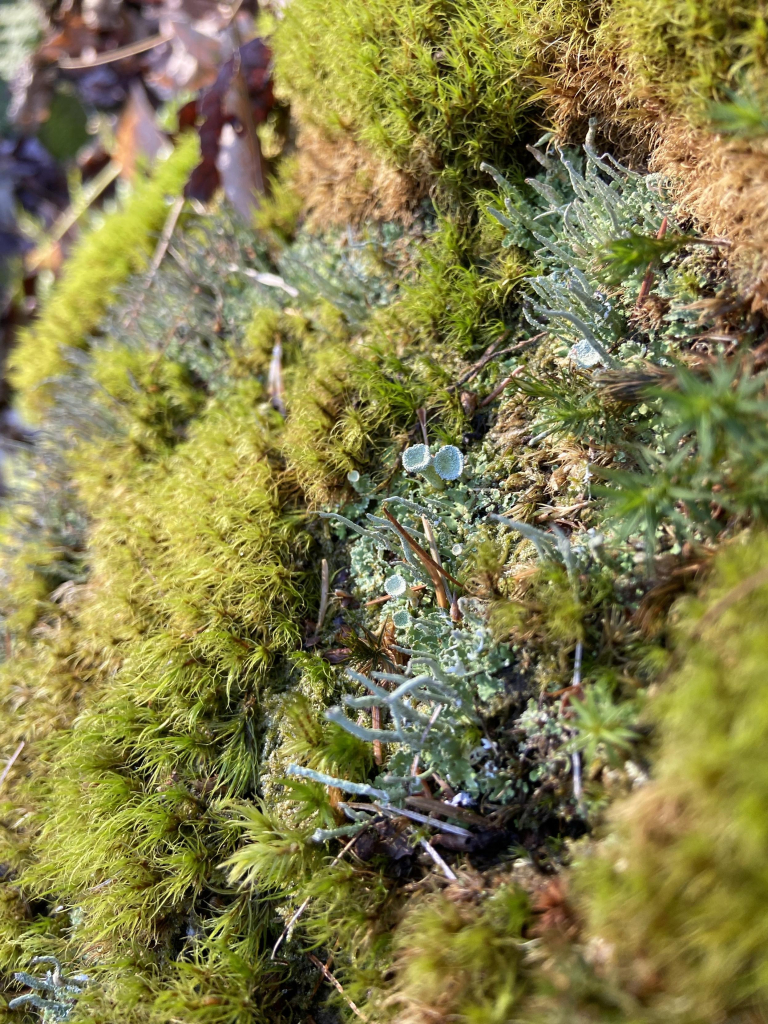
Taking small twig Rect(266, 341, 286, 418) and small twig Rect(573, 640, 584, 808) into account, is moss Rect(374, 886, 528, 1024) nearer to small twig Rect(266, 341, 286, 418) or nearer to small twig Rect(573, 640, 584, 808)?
small twig Rect(573, 640, 584, 808)

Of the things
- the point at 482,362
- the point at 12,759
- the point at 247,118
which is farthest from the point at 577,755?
the point at 247,118

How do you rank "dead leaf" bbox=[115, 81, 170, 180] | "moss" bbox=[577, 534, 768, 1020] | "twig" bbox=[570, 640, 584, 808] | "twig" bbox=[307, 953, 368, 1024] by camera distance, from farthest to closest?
"dead leaf" bbox=[115, 81, 170, 180] → "twig" bbox=[307, 953, 368, 1024] → "twig" bbox=[570, 640, 584, 808] → "moss" bbox=[577, 534, 768, 1020]

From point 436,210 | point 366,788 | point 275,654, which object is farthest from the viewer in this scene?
point 436,210

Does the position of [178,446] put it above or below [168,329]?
below

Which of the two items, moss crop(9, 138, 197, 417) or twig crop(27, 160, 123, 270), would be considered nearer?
moss crop(9, 138, 197, 417)

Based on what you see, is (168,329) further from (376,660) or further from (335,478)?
(376,660)

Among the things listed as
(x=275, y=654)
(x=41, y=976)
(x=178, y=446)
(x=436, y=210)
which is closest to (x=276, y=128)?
(x=436, y=210)

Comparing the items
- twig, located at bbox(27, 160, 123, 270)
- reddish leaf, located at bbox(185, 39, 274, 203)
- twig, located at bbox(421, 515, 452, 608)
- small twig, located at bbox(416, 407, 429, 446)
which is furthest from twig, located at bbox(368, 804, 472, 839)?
twig, located at bbox(27, 160, 123, 270)
